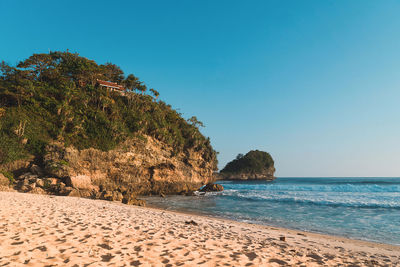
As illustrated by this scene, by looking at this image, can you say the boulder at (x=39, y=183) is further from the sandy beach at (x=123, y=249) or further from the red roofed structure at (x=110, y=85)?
the red roofed structure at (x=110, y=85)

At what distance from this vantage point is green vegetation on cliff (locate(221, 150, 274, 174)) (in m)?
109

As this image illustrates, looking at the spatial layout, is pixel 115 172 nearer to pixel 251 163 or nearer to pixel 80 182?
Answer: pixel 80 182

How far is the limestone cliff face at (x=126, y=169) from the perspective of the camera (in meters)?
19.6

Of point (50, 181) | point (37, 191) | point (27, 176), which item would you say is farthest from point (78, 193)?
point (27, 176)

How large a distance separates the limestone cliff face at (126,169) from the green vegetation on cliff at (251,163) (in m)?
76.9

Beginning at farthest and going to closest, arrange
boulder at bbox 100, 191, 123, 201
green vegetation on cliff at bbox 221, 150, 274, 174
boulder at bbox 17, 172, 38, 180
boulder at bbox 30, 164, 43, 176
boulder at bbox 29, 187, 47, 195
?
green vegetation on cliff at bbox 221, 150, 274, 174
boulder at bbox 30, 164, 43, 176
boulder at bbox 100, 191, 123, 201
boulder at bbox 17, 172, 38, 180
boulder at bbox 29, 187, 47, 195

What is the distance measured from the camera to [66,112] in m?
23.2

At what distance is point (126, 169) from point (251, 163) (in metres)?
93.7

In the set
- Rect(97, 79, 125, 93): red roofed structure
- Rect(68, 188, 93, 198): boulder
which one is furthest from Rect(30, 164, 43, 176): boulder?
Rect(97, 79, 125, 93): red roofed structure

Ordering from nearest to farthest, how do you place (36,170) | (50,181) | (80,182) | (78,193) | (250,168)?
(50,181), (78,193), (36,170), (80,182), (250,168)

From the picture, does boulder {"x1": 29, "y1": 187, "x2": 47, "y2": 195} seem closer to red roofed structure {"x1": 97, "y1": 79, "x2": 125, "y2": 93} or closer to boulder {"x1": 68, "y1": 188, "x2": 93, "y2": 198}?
boulder {"x1": 68, "y1": 188, "x2": 93, "y2": 198}

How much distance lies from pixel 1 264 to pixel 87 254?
4.51ft

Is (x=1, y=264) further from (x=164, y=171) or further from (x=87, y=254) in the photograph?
(x=164, y=171)

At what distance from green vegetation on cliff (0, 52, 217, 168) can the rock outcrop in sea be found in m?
77.0
